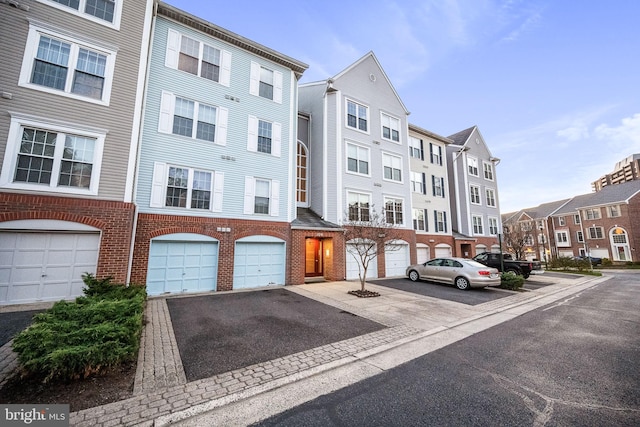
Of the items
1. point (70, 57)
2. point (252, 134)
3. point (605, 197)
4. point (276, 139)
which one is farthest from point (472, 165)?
point (605, 197)

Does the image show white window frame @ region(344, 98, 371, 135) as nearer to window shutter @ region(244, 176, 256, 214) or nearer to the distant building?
window shutter @ region(244, 176, 256, 214)

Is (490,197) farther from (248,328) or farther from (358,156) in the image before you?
(248,328)

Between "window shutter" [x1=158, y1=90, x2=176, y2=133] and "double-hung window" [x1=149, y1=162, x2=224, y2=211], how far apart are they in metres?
1.76

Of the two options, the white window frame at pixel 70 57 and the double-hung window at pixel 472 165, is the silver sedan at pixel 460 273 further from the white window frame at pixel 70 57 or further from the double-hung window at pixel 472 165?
the white window frame at pixel 70 57

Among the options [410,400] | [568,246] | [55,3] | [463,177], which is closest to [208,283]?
[410,400]

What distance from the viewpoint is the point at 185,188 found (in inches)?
475

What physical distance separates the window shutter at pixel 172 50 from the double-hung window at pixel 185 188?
516 centimetres

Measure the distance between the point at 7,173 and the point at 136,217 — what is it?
12.4 feet

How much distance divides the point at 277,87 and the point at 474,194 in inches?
926

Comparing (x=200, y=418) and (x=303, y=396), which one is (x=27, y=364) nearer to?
(x=200, y=418)

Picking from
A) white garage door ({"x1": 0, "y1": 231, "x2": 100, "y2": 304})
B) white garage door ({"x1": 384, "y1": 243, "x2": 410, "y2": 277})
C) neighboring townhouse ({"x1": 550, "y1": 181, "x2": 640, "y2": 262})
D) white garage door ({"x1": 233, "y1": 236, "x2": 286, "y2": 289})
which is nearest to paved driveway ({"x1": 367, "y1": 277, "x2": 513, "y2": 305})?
white garage door ({"x1": 384, "y1": 243, "x2": 410, "y2": 277})

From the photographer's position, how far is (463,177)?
26828 millimetres

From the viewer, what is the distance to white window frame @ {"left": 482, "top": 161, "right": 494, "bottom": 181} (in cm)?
2892

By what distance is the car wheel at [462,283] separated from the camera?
514 inches
